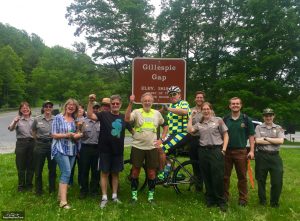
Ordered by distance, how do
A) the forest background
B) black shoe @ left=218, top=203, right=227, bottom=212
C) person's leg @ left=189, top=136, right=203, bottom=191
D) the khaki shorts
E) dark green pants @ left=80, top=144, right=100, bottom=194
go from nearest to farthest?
black shoe @ left=218, top=203, right=227, bottom=212 < the khaki shorts < dark green pants @ left=80, top=144, right=100, bottom=194 < person's leg @ left=189, top=136, right=203, bottom=191 < the forest background

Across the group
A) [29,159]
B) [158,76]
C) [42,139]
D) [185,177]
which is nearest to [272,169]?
[185,177]

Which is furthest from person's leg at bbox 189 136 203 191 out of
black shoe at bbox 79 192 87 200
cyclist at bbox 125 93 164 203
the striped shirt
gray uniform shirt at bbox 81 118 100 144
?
the striped shirt

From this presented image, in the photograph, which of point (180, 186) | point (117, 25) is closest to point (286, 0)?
point (117, 25)

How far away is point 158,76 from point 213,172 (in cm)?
287

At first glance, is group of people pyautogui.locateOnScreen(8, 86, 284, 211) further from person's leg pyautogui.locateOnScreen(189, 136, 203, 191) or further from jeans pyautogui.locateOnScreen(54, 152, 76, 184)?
person's leg pyautogui.locateOnScreen(189, 136, 203, 191)

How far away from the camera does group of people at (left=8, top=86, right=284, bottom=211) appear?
6.88 metres

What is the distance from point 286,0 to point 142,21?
1311 cm

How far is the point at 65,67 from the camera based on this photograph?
52.3 meters

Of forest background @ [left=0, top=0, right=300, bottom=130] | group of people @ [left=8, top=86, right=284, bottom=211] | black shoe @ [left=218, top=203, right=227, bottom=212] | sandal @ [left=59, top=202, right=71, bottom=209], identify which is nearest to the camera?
sandal @ [left=59, top=202, right=71, bottom=209]

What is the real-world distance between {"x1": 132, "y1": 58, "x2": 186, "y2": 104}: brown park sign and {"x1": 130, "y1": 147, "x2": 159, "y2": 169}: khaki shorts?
74.6 inches

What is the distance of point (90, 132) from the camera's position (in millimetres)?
7488

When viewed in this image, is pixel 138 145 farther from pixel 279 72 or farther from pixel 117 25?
pixel 117 25

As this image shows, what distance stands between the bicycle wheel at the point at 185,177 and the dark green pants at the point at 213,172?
94cm

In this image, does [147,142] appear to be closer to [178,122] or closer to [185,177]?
[178,122]
